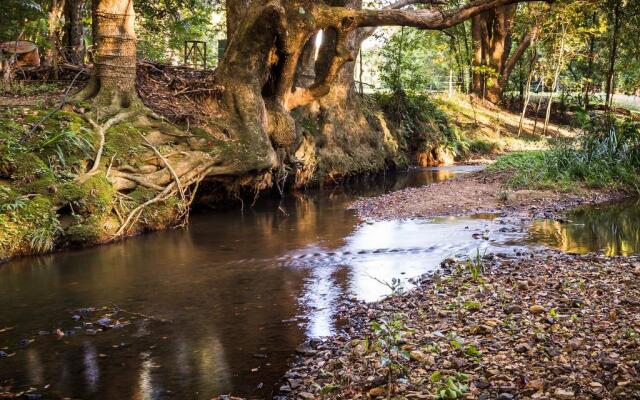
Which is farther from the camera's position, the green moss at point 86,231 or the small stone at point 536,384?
the green moss at point 86,231

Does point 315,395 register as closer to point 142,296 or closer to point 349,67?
point 142,296

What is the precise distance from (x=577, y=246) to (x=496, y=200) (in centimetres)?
453

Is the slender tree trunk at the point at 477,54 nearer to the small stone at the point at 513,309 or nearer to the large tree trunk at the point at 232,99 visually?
the large tree trunk at the point at 232,99

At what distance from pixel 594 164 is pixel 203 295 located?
11.7 meters

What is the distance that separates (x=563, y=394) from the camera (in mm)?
3906

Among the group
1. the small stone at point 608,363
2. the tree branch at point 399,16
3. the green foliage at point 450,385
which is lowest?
the green foliage at point 450,385

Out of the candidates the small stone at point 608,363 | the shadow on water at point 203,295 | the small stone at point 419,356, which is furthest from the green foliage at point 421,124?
the small stone at point 608,363

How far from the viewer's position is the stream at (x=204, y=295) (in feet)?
17.8

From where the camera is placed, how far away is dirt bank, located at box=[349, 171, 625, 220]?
13.4m

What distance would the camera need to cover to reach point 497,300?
6.31 meters

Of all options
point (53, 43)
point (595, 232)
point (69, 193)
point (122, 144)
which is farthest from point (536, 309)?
point (53, 43)

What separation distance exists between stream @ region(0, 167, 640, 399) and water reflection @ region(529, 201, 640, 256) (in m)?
0.10

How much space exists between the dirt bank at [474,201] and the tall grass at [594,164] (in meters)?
0.40

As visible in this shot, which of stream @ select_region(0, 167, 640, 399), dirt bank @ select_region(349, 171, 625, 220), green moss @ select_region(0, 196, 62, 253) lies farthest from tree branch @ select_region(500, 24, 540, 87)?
green moss @ select_region(0, 196, 62, 253)
